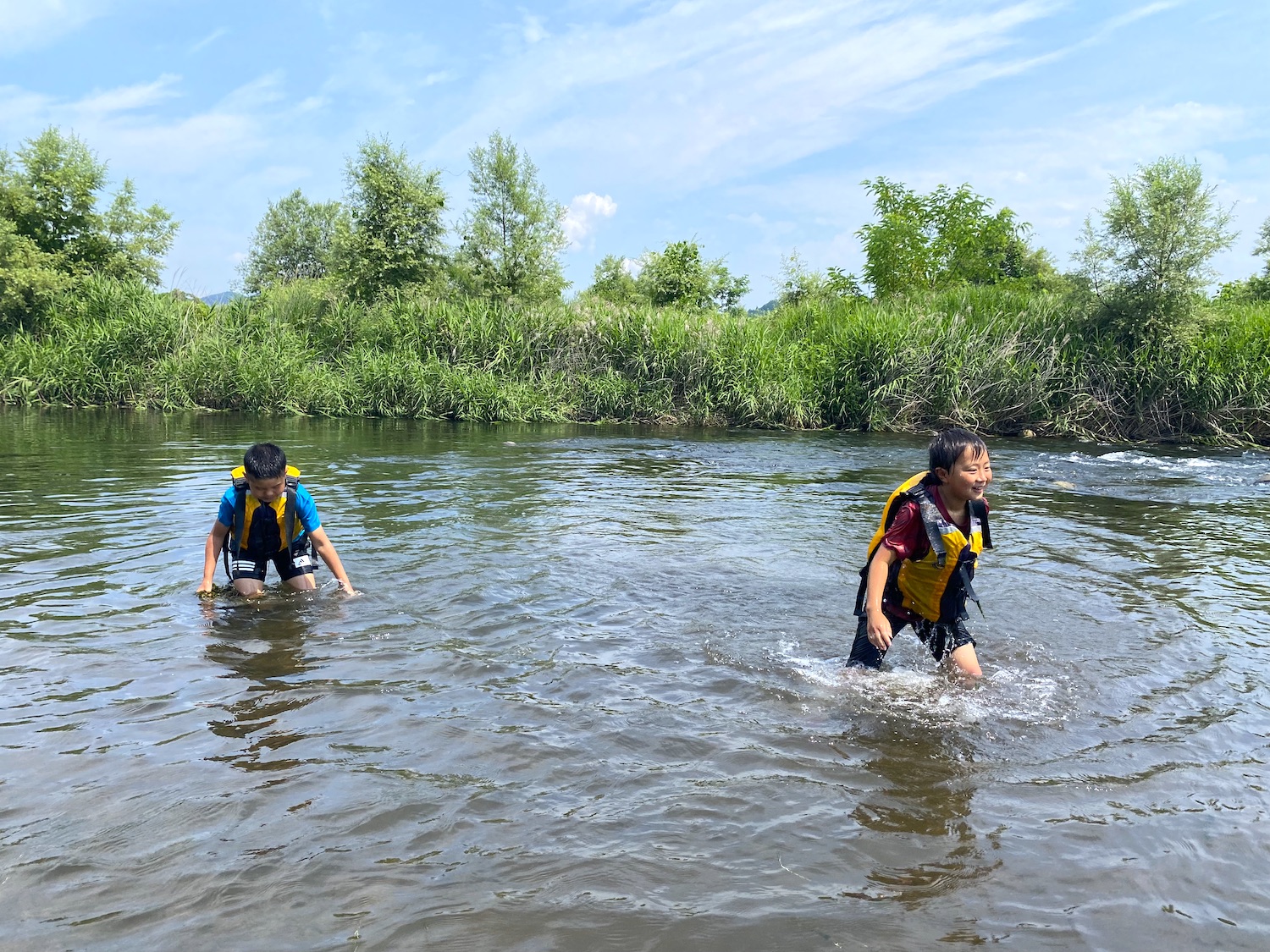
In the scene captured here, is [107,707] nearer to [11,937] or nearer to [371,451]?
[11,937]

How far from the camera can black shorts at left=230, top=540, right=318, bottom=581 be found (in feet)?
23.5

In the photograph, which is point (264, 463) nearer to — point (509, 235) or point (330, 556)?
point (330, 556)

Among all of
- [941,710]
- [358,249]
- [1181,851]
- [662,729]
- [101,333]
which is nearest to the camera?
[1181,851]

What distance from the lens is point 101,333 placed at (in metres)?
27.1

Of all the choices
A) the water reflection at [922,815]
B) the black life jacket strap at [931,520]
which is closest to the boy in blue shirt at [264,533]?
the black life jacket strap at [931,520]

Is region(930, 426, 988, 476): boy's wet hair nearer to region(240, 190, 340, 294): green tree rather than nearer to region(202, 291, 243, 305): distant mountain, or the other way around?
region(202, 291, 243, 305): distant mountain

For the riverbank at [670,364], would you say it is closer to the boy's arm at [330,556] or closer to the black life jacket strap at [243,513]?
the black life jacket strap at [243,513]

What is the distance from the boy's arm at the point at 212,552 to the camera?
22.9ft

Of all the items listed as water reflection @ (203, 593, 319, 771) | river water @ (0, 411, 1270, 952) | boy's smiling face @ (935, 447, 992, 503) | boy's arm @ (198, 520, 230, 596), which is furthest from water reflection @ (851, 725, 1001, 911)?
boy's arm @ (198, 520, 230, 596)

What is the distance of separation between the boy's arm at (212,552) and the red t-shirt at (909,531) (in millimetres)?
4953

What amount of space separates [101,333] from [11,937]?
28.3 meters

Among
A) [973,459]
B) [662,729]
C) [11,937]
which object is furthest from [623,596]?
[11,937]

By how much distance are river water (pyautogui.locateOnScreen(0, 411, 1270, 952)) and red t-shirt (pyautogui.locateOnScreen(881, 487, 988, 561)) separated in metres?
0.83

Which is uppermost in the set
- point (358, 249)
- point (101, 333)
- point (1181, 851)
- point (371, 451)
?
point (358, 249)
